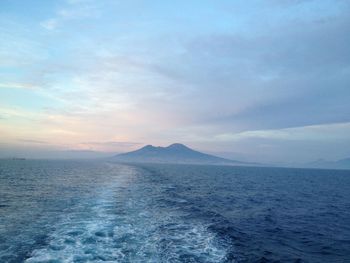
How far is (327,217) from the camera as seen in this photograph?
37750mm

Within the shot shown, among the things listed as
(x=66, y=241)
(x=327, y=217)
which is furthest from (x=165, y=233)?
(x=327, y=217)

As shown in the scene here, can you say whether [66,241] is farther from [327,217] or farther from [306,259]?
[327,217]

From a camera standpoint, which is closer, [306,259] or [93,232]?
[306,259]

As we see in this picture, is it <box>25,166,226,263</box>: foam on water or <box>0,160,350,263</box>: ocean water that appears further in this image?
<box>0,160,350,263</box>: ocean water

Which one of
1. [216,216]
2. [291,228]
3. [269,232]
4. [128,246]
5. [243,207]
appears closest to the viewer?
[128,246]

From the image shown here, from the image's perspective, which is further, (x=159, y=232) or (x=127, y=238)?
(x=159, y=232)

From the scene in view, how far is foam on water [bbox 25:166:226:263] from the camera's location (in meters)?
18.5

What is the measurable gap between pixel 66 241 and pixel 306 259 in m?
16.3

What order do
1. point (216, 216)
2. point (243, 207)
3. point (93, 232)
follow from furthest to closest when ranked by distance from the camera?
point (243, 207), point (216, 216), point (93, 232)

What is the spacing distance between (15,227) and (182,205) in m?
20.0

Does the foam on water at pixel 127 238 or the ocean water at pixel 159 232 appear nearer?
the foam on water at pixel 127 238

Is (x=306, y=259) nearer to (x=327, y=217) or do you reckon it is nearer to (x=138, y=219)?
(x=138, y=219)

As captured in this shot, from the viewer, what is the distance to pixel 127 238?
22.3m

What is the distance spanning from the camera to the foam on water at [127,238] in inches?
729
